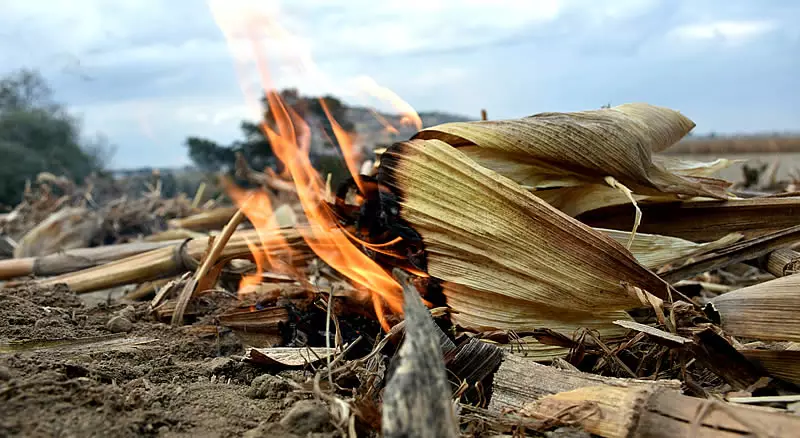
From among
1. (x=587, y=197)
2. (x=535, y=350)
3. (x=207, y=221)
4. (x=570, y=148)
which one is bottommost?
(x=535, y=350)

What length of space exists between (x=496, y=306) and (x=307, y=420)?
76 centimetres

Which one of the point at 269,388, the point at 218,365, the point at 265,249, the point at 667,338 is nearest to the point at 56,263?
the point at 265,249

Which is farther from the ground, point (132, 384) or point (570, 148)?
point (570, 148)

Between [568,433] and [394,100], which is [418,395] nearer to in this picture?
[568,433]

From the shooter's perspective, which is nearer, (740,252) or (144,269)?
(740,252)

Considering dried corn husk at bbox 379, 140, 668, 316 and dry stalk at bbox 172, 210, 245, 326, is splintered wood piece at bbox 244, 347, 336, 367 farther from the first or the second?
dry stalk at bbox 172, 210, 245, 326

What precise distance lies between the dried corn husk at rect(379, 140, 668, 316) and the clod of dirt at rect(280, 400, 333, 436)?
2.33 ft

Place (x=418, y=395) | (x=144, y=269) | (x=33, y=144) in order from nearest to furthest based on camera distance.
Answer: (x=418, y=395) < (x=144, y=269) < (x=33, y=144)

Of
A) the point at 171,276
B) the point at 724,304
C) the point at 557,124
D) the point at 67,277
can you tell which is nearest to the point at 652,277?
the point at 724,304

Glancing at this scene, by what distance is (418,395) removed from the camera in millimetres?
895

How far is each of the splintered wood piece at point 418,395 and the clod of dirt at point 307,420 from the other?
11.6 inches

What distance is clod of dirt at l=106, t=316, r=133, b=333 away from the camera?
6.45ft

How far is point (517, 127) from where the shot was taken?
1.86 m

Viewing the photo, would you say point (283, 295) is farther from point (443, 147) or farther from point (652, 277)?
point (652, 277)
